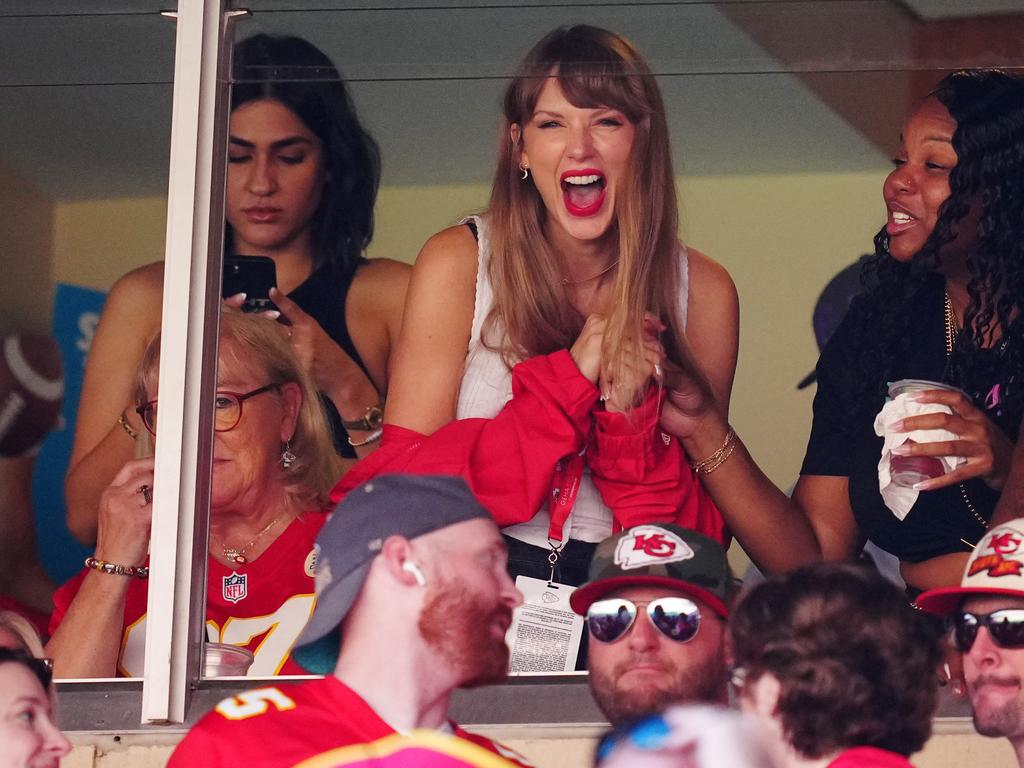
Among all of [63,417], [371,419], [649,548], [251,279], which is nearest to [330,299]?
[251,279]

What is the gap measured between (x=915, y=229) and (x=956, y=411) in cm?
61

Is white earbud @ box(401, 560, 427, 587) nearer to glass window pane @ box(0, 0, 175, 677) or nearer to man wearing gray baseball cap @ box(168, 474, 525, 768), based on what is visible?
man wearing gray baseball cap @ box(168, 474, 525, 768)

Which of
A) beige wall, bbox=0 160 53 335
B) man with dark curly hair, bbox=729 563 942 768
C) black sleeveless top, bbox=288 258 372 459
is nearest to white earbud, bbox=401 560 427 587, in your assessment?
man with dark curly hair, bbox=729 563 942 768

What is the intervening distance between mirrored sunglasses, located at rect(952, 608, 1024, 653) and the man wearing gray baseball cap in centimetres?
90

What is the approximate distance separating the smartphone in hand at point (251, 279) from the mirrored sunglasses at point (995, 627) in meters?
2.04

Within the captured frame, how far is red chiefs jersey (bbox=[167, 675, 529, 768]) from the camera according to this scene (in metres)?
2.35

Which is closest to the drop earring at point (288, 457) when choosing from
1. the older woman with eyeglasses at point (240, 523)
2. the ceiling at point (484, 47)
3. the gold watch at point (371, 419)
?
the older woman with eyeglasses at point (240, 523)

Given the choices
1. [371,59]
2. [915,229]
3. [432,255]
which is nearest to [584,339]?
[432,255]

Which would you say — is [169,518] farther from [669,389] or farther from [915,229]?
[915,229]

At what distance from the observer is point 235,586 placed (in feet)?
11.8

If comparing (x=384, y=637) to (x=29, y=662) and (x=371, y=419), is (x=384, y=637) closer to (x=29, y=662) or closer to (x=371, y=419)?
(x=29, y=662)

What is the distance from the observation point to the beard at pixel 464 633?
2.47 meters

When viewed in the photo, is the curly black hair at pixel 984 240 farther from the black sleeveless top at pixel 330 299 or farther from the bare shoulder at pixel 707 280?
the black sleeveless top at pixel 330 299

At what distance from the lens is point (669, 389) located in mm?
3609
